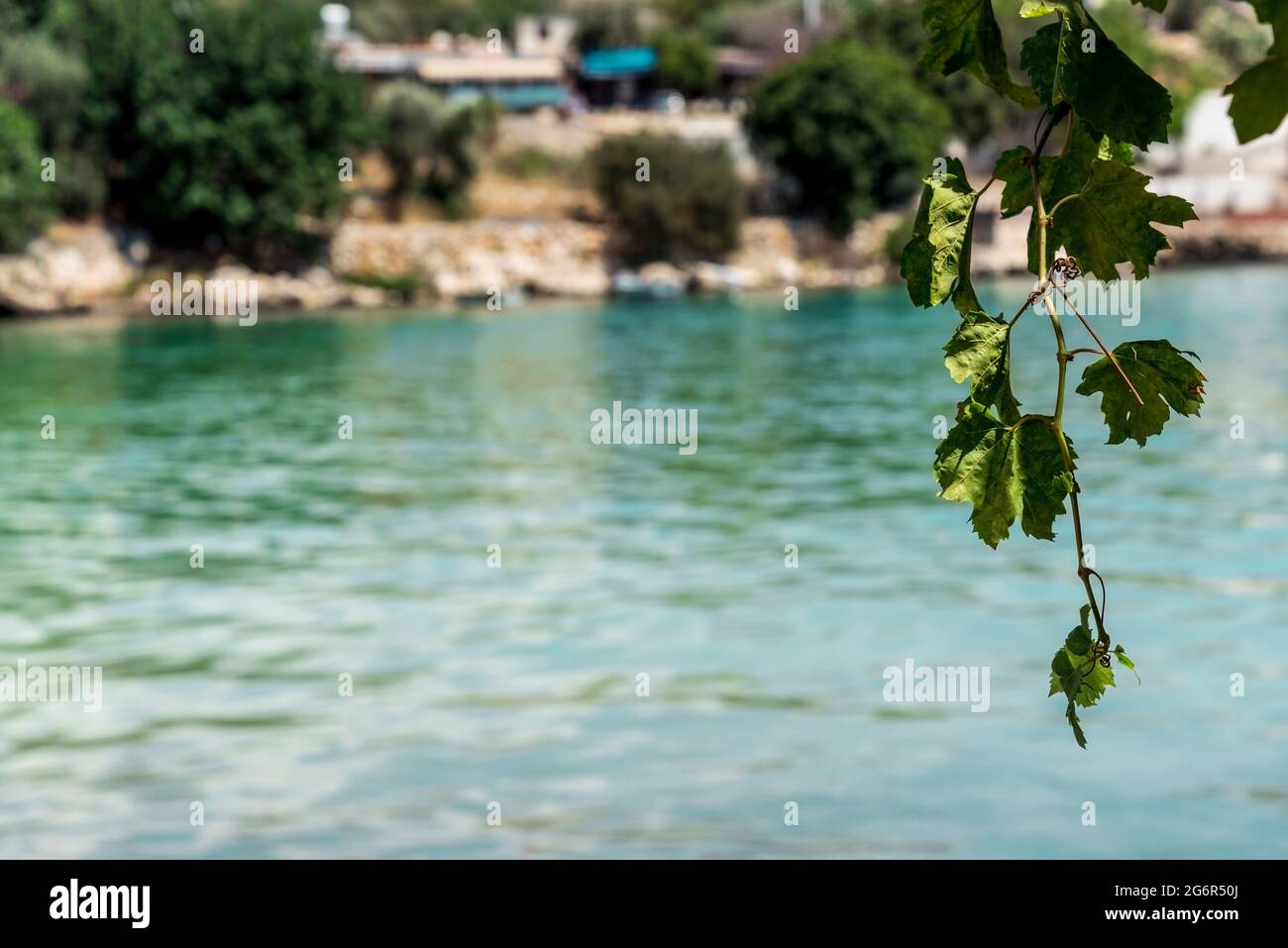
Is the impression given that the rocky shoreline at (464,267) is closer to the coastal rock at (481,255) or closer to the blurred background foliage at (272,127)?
the coastal rock at (481,255)

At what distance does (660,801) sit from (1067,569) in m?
8.04

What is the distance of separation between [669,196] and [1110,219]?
82213 mm

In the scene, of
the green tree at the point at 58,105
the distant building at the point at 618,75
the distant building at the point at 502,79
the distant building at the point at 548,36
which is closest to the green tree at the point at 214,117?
the green tree at the point at 58,105

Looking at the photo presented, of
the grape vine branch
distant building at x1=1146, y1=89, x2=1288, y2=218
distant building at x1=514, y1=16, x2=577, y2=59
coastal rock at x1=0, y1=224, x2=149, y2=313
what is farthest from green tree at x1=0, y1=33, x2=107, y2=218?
the grape vine branch

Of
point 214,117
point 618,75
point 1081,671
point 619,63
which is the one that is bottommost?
point 1081,671

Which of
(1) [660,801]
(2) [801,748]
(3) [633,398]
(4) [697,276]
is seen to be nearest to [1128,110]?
(1) [660,801]

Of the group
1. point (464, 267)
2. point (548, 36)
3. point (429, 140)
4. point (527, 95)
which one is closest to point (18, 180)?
point (464, 267)

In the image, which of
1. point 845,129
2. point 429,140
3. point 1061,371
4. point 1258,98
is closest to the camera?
point 1258,98

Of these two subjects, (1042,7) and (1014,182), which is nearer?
(1042,7)

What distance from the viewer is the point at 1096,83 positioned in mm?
1597

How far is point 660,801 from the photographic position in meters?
9.96

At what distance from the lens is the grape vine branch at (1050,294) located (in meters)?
1.59

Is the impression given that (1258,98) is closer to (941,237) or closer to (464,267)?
(941,237)

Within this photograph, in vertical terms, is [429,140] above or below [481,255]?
above
